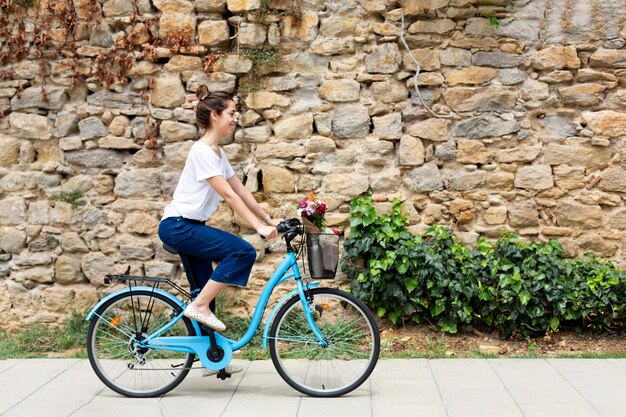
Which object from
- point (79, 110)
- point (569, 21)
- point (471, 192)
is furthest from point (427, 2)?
point (79, 110)

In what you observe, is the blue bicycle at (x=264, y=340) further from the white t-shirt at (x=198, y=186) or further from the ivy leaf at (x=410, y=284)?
the ivy leaf at (x=410, y=284)

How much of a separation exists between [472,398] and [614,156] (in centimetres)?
254

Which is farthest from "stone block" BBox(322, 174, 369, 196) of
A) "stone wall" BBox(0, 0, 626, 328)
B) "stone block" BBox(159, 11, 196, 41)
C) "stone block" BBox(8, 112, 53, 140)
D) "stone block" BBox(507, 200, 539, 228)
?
"stone block" BBox(8, 112, 53, 140)

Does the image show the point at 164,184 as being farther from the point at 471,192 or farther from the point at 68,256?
the point at 471,192

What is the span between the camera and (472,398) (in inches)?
179

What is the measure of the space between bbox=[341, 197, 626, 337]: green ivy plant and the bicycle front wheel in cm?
55

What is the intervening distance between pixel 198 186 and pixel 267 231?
0.51m

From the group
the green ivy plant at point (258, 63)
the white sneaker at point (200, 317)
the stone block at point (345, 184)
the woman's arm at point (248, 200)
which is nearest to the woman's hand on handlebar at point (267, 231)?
Answer: the woman's arm at point (248, 200)

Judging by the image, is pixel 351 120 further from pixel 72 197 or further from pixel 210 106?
pixel 72 197

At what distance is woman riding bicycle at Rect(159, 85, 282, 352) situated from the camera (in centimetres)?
450

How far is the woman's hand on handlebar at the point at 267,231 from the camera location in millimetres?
4445

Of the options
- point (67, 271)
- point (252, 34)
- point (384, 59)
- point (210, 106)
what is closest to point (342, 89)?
point (384, 59)

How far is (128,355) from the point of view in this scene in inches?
213

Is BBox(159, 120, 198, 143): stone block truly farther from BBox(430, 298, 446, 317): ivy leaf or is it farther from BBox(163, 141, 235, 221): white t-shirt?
BBox(430, 298, 446, 317): ivy leaf
